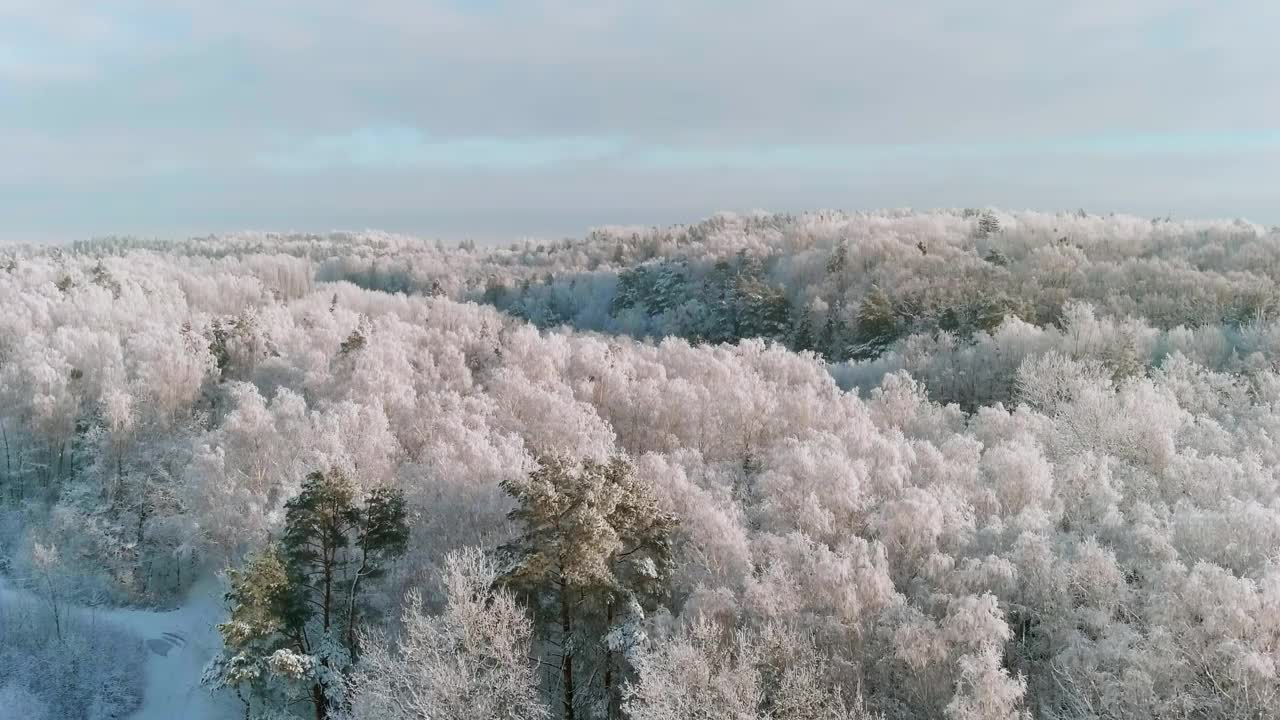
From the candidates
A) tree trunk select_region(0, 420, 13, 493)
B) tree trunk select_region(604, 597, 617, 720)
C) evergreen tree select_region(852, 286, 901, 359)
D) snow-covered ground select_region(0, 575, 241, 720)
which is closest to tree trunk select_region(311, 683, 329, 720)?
snow-covered ground select_region(0, 575, 241, 720)

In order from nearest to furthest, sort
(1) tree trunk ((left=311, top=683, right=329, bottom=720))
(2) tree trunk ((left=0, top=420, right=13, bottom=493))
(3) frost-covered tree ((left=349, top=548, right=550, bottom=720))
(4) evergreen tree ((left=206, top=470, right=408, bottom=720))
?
(3) frost-covered tree ((left=349, top=548, right=550, bottom=720)), (4) evergreen tree ((left=206, top=470, right=408, bottom=720)), (1) tree trunk ((left=311, top=683, right=329, bottom=720)), (2) tree trunk ((left=0, top=420, right=13, bottom=493))

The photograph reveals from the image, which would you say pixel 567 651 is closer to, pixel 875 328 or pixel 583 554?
pixel 583 554

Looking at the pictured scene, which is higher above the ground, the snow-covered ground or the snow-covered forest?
the snow-covered forest

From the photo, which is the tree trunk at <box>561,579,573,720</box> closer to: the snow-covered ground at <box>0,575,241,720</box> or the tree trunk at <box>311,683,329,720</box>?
the tree trunk at <box>311,683,329,720</box>

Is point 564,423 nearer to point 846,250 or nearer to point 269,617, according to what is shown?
point 269,617

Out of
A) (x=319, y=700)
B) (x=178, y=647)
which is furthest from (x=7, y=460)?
(x=319, y=700)

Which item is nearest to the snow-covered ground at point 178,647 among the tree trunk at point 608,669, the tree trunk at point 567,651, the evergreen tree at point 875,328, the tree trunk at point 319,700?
the tree trunk at point 319,700

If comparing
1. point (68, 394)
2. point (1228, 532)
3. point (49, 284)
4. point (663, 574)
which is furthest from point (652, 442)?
point (49, 284)
